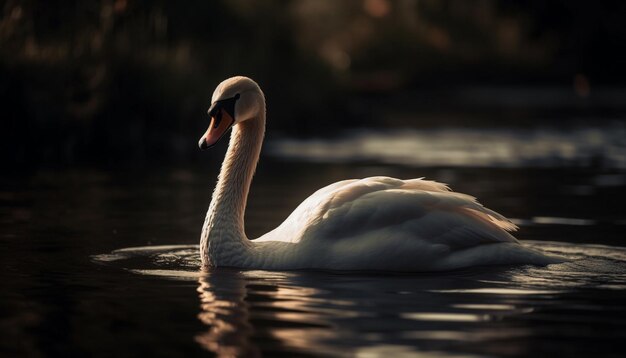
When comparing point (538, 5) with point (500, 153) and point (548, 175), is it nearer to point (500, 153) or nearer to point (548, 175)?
point (500, 153)

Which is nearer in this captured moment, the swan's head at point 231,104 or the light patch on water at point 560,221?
the swan's head at point 231,104

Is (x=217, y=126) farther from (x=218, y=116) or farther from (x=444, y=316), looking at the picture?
(x=444, y=316)

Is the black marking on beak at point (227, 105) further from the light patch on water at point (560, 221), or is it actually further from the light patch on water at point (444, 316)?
the light patch on water at point (560, 221)

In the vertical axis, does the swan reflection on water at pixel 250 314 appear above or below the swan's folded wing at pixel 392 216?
below

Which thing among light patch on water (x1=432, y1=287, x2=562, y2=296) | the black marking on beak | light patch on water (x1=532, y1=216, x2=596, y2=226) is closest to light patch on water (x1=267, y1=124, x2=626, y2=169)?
light patch on water (x1=532, y1=216, x2=596, y2=226)

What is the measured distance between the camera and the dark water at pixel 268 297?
6.88 m

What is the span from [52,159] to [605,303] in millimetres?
12607

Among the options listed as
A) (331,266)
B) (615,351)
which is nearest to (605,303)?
(615,351)

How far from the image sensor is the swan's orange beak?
392 inches

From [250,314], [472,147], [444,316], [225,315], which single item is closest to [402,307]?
[444,316]

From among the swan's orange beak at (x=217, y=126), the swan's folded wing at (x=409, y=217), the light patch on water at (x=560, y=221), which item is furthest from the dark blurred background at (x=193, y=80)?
the swan's folded wing at (x=409, y=217)

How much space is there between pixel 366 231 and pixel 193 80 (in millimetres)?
13523

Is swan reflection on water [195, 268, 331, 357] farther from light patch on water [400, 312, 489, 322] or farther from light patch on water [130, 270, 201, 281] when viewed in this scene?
light patch on water [400, 312, 489, 322]

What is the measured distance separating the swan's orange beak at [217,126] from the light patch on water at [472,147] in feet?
27.3
